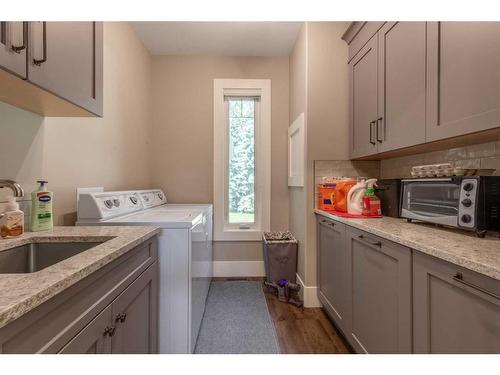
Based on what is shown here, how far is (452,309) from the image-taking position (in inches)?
33.4

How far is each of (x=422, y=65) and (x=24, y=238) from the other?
2.04 meters

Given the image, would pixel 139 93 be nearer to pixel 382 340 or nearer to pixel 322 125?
pixel 322 125

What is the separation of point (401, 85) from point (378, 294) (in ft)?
4.00

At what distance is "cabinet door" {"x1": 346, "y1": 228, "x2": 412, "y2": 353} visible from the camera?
1086mm

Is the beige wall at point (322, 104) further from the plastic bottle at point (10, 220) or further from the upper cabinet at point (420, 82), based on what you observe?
the plastic bottle at point (10, 220)

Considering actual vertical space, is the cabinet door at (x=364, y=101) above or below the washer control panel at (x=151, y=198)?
above

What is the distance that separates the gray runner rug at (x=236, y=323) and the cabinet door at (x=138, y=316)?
0.58 meters

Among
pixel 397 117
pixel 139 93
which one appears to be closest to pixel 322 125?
pixel 397 117

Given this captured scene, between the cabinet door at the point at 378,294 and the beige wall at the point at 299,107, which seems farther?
the beige wall at the point at 299,107

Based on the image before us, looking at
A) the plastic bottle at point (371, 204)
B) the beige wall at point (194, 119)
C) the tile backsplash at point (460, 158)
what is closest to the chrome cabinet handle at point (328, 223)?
the plastic bottle at point (371, 204)

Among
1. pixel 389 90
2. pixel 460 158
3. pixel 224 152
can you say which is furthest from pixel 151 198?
pixel 460 158

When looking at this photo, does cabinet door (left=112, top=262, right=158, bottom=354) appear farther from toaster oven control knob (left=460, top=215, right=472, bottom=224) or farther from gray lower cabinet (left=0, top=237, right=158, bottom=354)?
toaster oven control knob (left=460, top=215, right=472, bottom=224)

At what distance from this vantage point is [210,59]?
115 inches

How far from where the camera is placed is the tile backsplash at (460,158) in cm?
132
